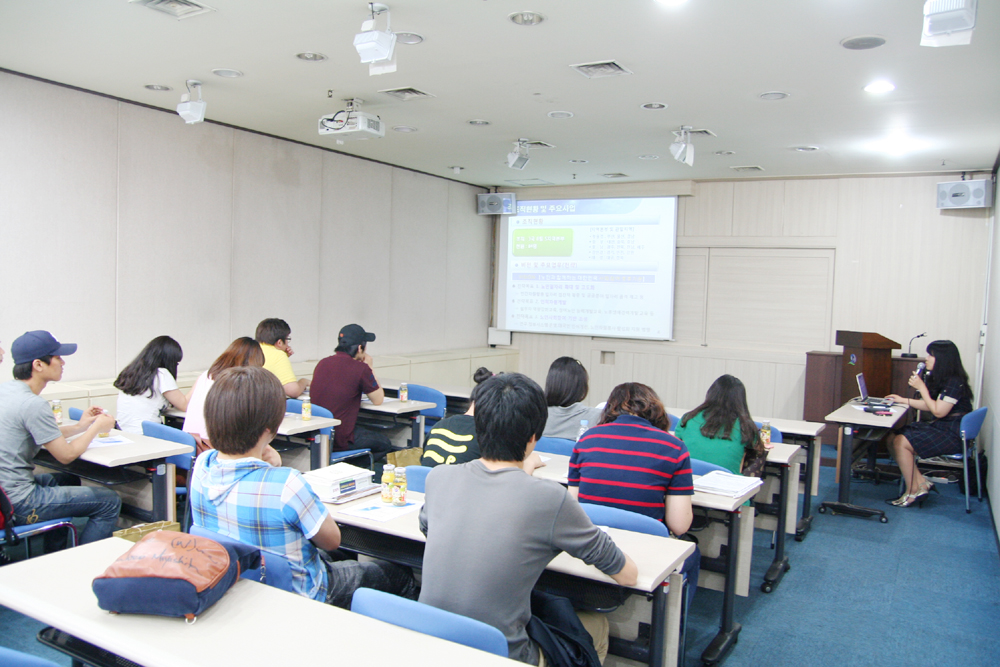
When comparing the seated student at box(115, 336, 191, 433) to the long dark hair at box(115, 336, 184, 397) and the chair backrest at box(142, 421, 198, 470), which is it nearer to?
the long dark hair at box(115, 336, 184, 397)

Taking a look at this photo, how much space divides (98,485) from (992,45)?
18.3ft

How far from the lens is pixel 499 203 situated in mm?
9586

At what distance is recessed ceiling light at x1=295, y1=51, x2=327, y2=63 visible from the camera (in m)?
4.37

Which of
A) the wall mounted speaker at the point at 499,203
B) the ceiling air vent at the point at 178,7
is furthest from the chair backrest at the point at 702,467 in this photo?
the wall mounted speaker at the point at 499,203

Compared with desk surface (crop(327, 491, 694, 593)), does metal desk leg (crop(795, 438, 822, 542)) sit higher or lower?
lower

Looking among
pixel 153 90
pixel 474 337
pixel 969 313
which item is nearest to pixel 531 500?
pixel 153 90

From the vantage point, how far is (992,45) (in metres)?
3.73

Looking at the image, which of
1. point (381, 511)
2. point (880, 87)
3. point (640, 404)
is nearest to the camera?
point (381, 511)

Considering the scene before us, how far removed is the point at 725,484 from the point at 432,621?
1.92 metres

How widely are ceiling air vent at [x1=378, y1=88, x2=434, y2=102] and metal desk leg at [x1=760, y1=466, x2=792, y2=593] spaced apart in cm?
357

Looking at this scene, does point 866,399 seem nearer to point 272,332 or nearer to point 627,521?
point 627,521

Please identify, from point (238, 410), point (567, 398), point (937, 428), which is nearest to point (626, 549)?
point (238, 410)

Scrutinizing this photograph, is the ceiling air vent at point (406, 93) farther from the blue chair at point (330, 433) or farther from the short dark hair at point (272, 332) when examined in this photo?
the blue chair at point (330, 433)

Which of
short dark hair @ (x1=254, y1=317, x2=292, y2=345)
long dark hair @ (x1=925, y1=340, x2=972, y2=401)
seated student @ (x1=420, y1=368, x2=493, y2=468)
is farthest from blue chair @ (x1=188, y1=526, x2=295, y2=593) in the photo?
long dark hair @ (x1=925, y1=340, x2=972, y2=401)
